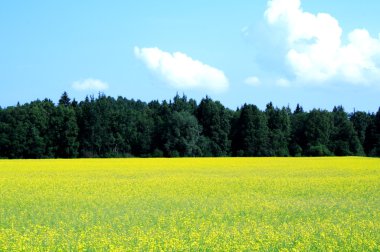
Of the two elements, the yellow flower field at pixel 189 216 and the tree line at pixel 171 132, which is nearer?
the yellow flower field at pixel 189 216

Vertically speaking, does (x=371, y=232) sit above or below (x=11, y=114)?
below

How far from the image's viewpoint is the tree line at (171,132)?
8075 centimetres

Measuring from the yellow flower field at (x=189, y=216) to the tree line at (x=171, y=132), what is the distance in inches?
2091

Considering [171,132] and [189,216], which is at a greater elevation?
[171,132]

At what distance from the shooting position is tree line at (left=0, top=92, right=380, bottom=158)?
8075 centimetres

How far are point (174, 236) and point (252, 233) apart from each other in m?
2.04

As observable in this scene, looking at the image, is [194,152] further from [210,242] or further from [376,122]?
[210,242]

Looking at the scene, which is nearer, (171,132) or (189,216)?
(189,216)

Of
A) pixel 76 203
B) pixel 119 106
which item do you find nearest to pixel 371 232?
pixel 76 203

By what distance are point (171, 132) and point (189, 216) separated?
69842mm

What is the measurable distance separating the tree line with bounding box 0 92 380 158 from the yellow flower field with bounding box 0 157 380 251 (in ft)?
174

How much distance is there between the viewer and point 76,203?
20.6 m

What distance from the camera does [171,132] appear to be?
86688 millimetres

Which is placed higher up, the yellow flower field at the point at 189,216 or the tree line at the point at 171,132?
the tree line at the point at 171,132
